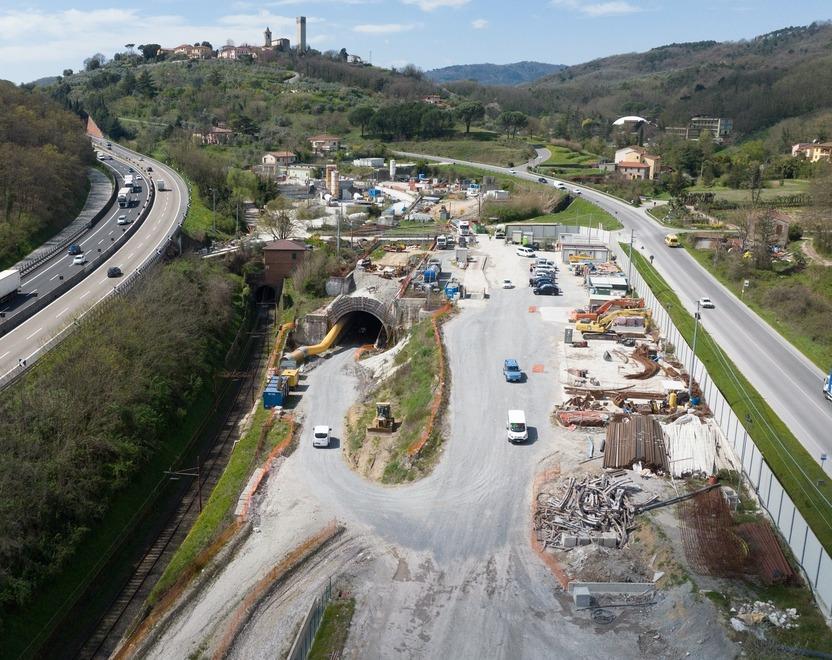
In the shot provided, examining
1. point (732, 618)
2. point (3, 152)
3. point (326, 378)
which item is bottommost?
point (326, 378)

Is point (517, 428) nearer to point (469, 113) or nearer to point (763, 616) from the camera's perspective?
point (763, 616)

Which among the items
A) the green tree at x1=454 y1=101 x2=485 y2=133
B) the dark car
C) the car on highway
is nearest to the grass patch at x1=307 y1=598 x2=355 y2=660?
the car on highway

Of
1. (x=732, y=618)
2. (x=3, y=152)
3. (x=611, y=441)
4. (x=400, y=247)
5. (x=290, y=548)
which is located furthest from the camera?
(x=400, y=247)

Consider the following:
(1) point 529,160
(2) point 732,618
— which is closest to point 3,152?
(2) point 732,618

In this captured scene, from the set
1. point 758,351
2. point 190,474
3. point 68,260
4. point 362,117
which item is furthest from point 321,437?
point 362,117

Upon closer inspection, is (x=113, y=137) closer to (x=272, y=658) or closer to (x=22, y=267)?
(x=22, y=267)

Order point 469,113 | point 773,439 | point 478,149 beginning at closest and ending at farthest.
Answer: point 773,439 → point 478,149 → point 469,113

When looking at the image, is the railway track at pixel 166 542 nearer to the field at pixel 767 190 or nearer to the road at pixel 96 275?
the road at pixel 96 275
